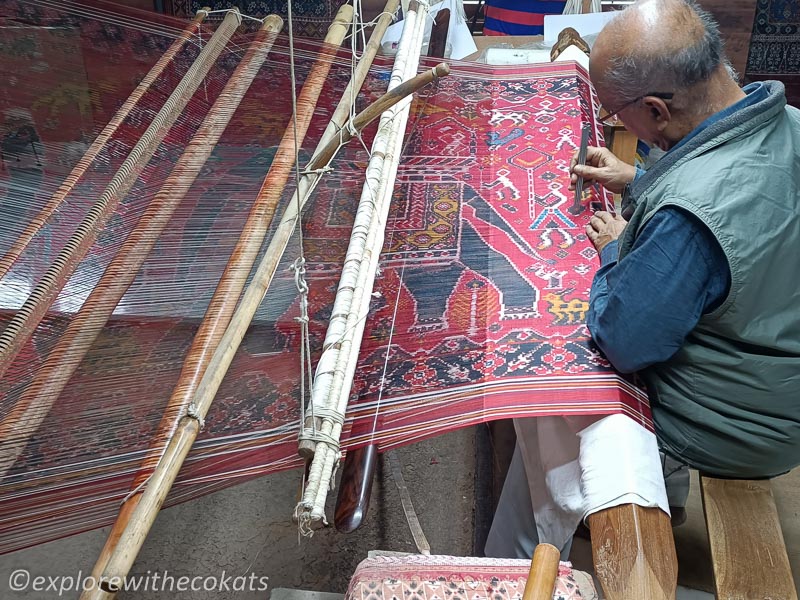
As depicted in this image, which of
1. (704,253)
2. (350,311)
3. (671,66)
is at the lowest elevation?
(350,311)

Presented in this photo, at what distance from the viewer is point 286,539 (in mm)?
2256

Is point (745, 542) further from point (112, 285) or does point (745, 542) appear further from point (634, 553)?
point (112, 285)

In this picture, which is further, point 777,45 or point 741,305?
point 777,45

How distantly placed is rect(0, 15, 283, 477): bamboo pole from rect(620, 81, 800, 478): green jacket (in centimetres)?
96

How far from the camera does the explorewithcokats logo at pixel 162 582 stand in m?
2.08

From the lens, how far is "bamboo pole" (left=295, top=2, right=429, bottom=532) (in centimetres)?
116

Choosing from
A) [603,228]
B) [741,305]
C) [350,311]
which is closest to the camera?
[741,305]

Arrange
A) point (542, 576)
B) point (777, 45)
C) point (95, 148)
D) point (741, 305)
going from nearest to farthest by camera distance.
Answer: point (542, 576), point (741, 305), point (95, 148), point (777, 45)

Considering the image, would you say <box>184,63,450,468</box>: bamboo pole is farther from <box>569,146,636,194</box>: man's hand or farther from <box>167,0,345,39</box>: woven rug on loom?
<box>167,0,345,39</box>: woven rug on loom

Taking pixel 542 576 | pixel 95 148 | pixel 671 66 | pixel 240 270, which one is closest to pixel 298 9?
pixel 95 148

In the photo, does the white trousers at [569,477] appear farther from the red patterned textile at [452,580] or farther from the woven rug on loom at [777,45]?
the woven rug on loom at [777,45]

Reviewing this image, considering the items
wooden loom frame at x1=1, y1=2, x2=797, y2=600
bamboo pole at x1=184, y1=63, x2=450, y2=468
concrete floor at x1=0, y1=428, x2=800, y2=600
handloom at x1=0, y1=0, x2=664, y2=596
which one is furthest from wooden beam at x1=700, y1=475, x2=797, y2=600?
bamboo pole at x1=184, y1=63, x2=450, y2=468

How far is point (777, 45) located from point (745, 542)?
4140 millimetres

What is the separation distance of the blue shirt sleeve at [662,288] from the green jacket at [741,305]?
0.09 ft
